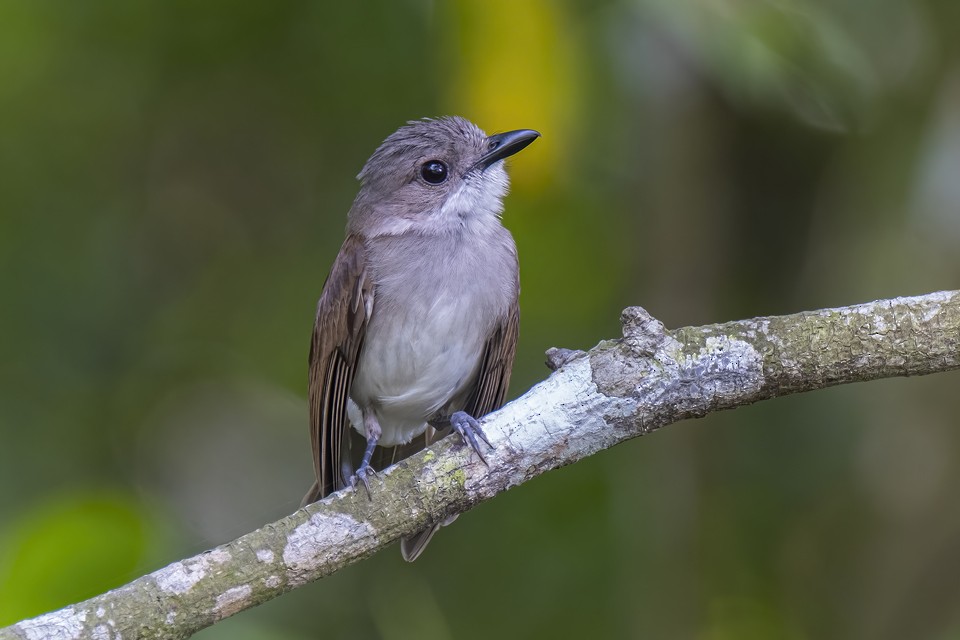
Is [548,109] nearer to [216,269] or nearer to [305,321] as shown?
[305,321]

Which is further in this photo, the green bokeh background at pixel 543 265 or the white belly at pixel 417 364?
the green bokeh background at pixel 543 265

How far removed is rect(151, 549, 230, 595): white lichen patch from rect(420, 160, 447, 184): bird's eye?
193cm

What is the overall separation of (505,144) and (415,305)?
71cm

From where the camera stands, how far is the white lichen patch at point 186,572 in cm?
261

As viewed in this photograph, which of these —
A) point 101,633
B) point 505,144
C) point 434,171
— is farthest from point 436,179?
point 101,633

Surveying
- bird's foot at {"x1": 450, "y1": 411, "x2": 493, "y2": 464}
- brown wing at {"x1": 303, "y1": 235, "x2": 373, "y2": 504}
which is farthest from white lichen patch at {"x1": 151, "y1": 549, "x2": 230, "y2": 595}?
brown wing at {"x1": 303, "y1": 235, "x2": 373, "y2": 504}

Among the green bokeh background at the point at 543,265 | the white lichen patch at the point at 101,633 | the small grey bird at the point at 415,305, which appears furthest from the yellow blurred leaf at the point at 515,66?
the white lichen patch at the point at 101,633

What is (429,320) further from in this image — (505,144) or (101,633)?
(101,633)

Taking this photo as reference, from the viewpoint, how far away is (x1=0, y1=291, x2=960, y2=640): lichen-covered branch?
2.62 m

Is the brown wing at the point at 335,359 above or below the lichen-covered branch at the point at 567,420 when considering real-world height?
above

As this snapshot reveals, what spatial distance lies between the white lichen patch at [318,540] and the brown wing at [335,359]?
1.04 metres

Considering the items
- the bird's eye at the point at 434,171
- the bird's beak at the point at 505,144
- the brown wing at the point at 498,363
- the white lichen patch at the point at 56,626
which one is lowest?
the white lichen patch at the point at 56,626

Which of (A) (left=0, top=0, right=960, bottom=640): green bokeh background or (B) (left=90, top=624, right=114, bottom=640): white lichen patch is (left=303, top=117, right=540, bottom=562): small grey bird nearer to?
(A) (left=0, top=0, right=960, bottom=640): green bokeh background

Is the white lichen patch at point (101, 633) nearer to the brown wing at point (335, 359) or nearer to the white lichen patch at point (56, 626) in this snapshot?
the white lichen patch at point (56, 626)
